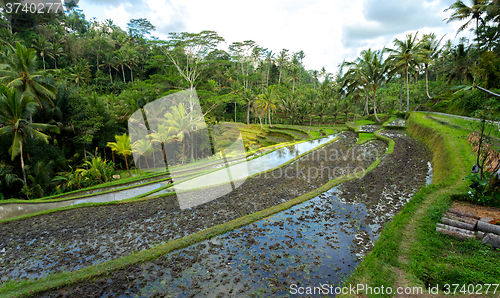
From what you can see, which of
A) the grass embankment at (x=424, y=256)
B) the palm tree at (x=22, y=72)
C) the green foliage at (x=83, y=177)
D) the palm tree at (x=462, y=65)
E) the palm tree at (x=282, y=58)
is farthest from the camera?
the palm tree at (x=282, y=58)

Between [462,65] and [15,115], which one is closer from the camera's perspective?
[15,115]

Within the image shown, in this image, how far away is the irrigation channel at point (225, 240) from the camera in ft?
17.5

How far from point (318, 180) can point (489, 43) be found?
89.3ft

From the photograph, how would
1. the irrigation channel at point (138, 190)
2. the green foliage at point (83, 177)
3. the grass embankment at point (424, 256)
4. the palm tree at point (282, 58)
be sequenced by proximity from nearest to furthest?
the grass embankment at point (424, 256), the irrigation channel at point (138, 190), the green foliage at point (83, 177), the palm tree at point (282, 58)

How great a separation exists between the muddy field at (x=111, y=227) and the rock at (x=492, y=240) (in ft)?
21.1

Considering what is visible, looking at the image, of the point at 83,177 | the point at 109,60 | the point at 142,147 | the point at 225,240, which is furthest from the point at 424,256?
the point at 109,60

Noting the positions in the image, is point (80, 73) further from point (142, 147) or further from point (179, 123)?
point (179, 123)

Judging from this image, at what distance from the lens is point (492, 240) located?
524 cm

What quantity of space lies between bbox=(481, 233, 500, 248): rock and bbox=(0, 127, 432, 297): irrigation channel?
2.42 meters

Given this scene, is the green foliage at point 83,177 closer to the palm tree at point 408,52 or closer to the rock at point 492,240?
the rock at point 492,240

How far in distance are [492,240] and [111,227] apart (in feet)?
37.8

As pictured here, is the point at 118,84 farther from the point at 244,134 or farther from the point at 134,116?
the point at 244,134

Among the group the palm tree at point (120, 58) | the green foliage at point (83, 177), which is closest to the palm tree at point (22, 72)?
the green foliage at point (83, 177)

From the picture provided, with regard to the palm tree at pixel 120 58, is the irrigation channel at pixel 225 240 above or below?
below
